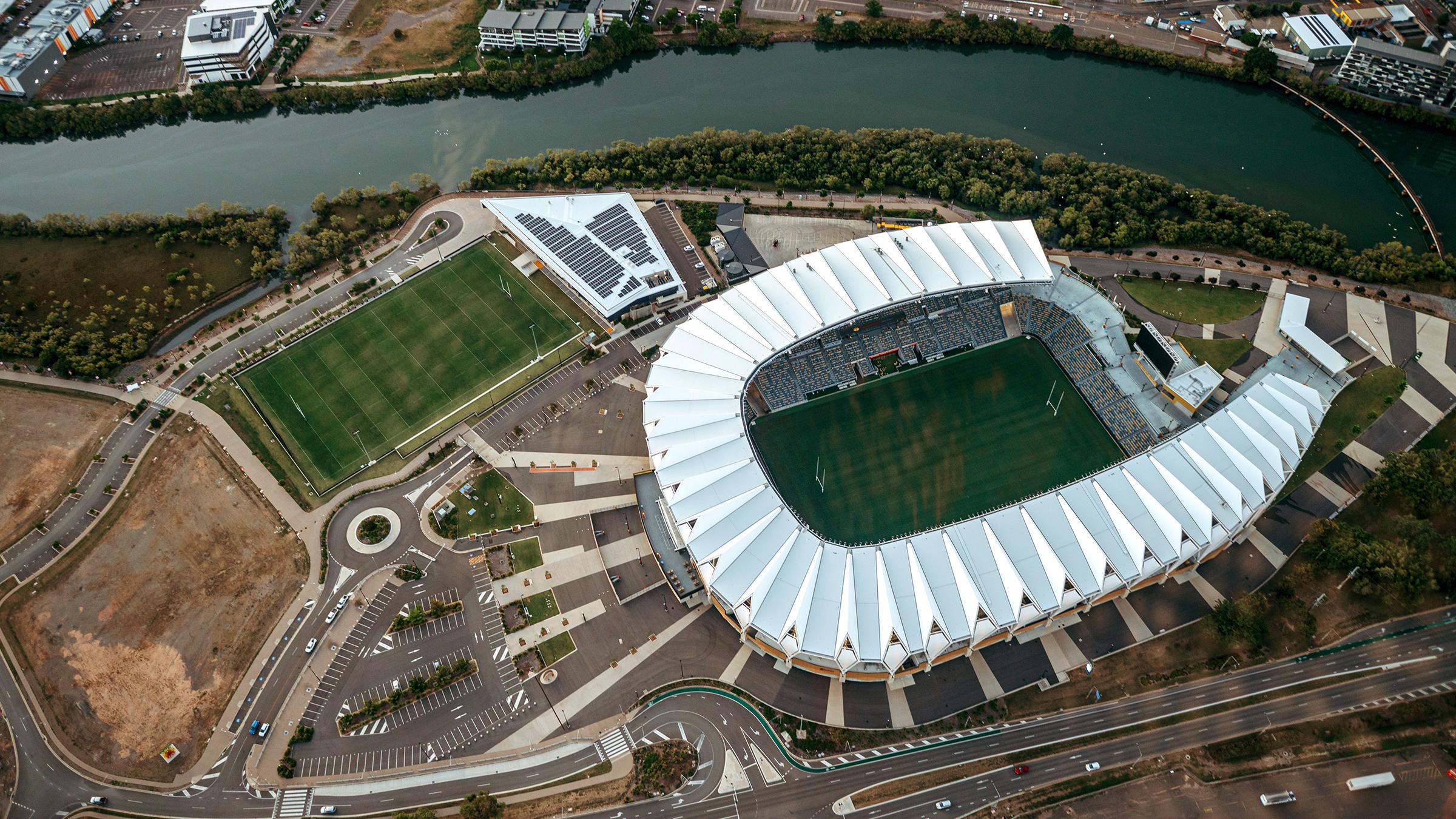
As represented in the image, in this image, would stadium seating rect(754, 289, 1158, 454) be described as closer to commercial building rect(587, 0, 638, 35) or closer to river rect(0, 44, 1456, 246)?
river rect(0, 44, 1456, 246)

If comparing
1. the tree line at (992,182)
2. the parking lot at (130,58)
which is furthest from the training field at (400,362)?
the parking lot at (130,58)

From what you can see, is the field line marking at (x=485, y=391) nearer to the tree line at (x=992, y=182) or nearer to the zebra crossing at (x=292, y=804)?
the tree line at (x=992, y=182)

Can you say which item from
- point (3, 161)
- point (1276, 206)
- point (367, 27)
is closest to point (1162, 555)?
point (1276, 206)

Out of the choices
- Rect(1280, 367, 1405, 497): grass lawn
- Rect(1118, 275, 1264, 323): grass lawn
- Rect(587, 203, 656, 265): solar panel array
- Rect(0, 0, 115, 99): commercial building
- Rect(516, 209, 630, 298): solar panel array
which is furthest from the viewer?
Rect(0, 0, 115, 99): commercial building

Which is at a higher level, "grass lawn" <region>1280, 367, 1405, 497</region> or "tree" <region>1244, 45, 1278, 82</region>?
"tree" <region>1244, 45, 1278, 82</region>

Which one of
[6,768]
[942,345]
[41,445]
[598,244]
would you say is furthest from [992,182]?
[6,768]

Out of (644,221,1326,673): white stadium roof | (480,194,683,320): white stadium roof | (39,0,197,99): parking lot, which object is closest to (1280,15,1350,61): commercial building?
(644,221,1326,673): white stadium roof
